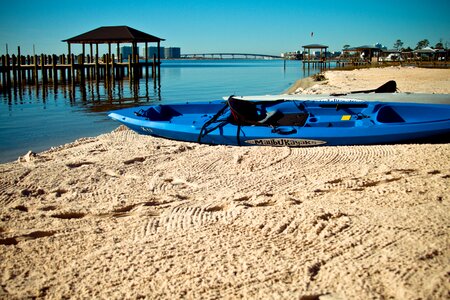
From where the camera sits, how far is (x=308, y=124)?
7.28m

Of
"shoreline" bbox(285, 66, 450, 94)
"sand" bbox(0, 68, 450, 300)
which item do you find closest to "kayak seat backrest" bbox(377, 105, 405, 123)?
"sand" bbox(0, 68, 450, 300)

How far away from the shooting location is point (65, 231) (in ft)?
11.7

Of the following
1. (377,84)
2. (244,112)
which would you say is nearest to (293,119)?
(244,112)

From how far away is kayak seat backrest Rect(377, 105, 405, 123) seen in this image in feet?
23.5

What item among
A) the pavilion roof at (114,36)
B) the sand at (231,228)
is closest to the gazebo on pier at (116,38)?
the pavilion roof at (114,36)

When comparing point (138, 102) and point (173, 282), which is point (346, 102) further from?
point (138, 102)

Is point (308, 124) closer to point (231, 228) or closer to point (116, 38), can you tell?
point (231, 228)

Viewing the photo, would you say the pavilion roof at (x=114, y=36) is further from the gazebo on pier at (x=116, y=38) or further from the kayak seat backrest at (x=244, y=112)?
the kayak seat backrest at (x=244, y=112)

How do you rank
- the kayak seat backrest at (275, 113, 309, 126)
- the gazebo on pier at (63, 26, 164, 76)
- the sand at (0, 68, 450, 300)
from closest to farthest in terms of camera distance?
the sand at (0, 68, 450, 300) → the kayak seat backrest at (275, 113, 309, 126) → the gazebo on pier at (63, 26, 164, 76)

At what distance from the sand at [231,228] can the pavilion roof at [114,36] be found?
2788cm

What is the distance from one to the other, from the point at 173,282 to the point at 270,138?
170 inches

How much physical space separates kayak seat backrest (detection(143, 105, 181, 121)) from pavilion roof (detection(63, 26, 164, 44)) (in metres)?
24.3

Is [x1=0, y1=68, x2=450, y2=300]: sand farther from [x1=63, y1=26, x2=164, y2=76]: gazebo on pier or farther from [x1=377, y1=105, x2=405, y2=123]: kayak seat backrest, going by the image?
[x1=63, y1=26, x2=164, y2=76]: gazebo on pier

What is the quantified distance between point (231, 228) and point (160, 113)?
5573 mm
